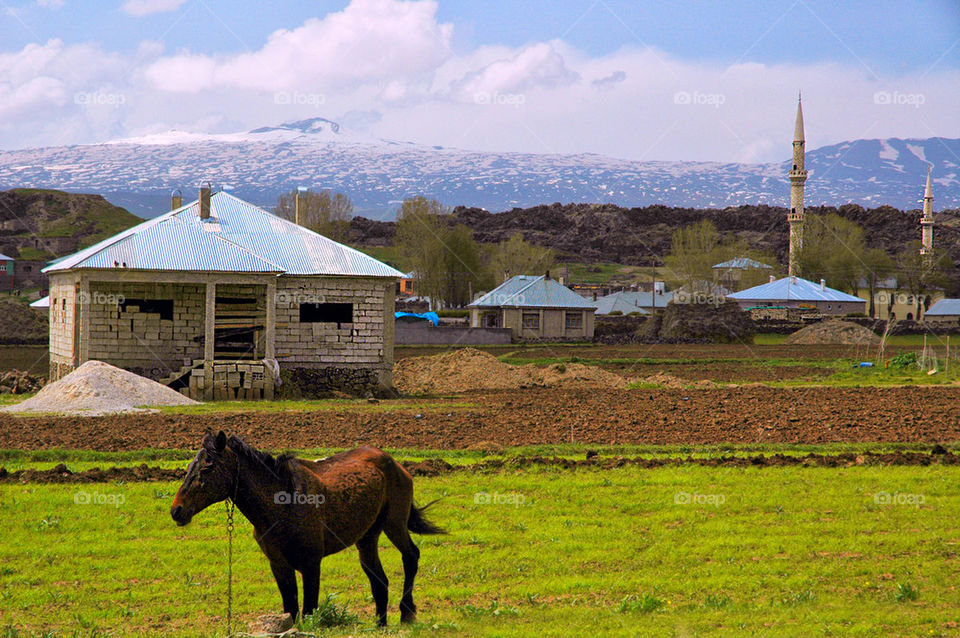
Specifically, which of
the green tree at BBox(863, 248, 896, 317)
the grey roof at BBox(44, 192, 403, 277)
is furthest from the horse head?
the green tree at BBox(863, 248, 896, 317)

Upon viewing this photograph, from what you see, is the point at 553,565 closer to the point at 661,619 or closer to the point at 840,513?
the point at 661,619

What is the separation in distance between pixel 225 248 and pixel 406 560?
82.9 ft

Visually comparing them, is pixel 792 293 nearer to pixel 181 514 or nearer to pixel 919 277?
pixel 919 277

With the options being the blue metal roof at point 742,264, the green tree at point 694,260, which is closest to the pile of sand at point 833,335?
the green tree at point 694,260

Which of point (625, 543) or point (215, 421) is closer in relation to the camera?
point (625, 543)

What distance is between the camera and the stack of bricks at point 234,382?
29781 millimetres

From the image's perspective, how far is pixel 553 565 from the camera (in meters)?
10.5

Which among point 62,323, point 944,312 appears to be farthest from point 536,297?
point 944,312

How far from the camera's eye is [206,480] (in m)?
7.01

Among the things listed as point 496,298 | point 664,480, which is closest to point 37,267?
point 496,298

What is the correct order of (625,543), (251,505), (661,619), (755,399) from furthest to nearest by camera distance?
(755,399) → (625,543) → (661,619) → (251,505)

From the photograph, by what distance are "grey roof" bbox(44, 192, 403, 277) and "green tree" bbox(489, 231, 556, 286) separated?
78409 millimetres

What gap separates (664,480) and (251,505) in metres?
9.17

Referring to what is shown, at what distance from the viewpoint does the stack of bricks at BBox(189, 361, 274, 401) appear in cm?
2978
